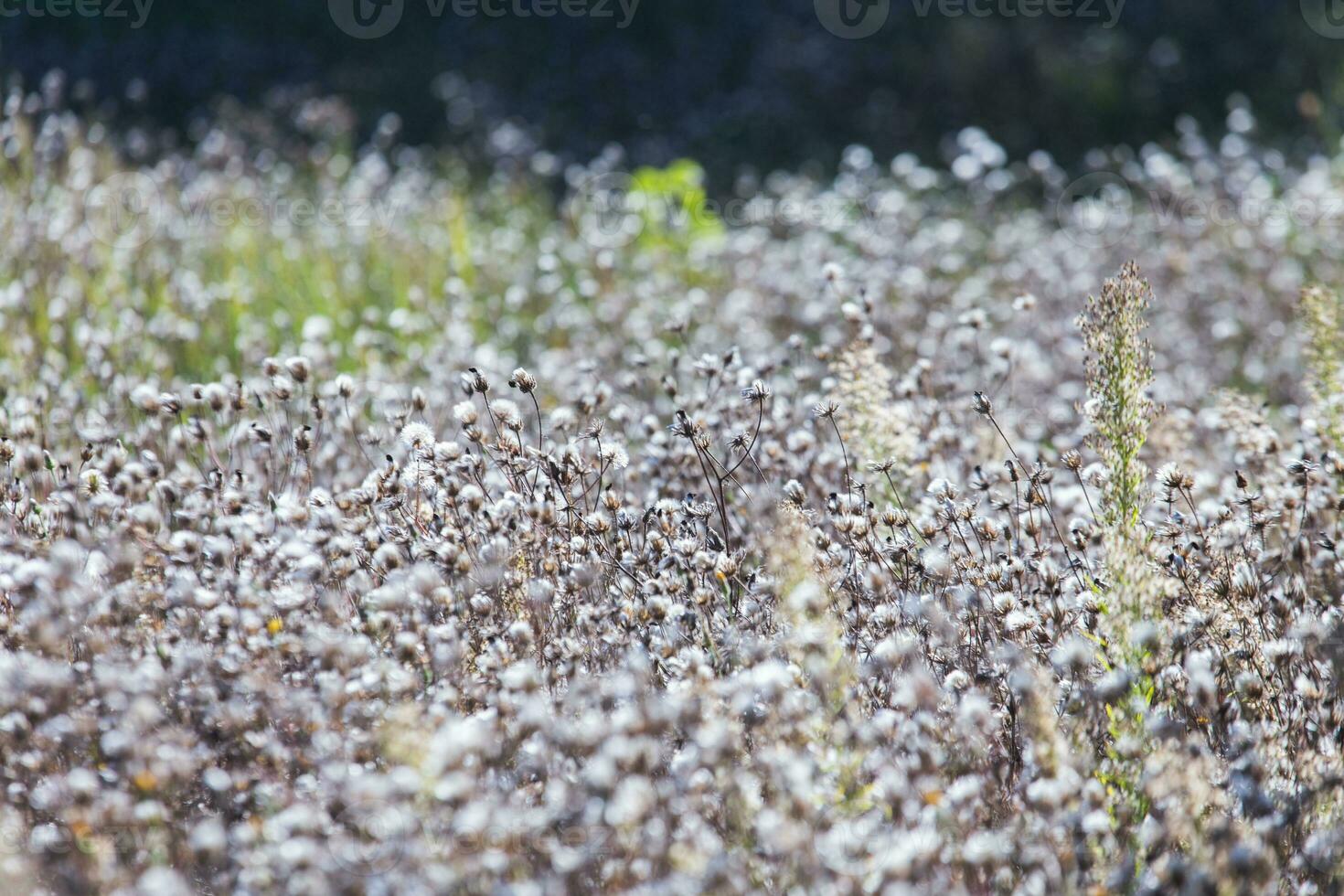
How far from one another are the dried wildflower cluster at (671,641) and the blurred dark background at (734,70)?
255 inches

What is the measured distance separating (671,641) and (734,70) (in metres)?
11.3

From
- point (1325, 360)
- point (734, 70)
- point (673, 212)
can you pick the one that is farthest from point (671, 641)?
point (734, 70)

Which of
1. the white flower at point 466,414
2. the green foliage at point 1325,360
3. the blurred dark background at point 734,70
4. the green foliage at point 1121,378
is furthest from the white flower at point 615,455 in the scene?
the blurred dark background at point 734,70

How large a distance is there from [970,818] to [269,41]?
13.4 metres

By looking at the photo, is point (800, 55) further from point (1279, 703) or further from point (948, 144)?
point (1279, 703)

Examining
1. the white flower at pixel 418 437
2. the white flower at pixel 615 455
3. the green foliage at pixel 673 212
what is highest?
the green foliage at pixel 673 212

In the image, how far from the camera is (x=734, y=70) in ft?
43.4

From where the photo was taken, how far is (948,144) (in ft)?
34.0

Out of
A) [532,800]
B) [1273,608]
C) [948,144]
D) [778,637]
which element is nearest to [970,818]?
[778,637]

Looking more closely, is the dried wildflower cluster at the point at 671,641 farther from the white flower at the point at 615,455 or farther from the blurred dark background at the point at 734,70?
the blurred dark background at the point at 734,70

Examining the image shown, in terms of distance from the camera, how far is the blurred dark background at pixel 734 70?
10.9m

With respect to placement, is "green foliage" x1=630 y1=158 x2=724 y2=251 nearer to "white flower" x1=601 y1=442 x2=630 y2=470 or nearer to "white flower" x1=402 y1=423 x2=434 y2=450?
"white flower" x1=601 y1=442 x2=630 y2=470

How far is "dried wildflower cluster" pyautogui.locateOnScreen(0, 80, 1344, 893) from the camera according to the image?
2.32 metres

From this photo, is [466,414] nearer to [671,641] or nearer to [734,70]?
[671,641]
